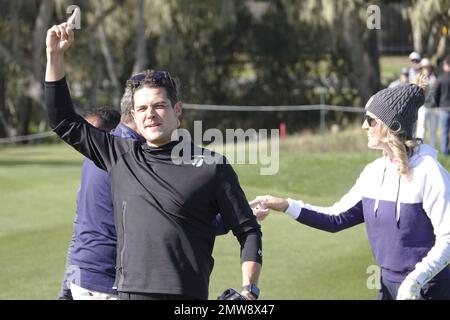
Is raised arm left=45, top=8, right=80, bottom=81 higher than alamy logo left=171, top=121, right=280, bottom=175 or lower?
higher

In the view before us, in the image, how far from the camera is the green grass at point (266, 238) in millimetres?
11211

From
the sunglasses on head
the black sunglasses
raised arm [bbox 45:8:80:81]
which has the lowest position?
the black sunglasses

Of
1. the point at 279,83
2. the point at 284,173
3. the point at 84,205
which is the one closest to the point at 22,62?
the point at 279,83

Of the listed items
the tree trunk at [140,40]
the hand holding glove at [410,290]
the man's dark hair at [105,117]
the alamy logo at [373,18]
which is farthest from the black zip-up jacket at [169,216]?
the tree trunk at [140,40]

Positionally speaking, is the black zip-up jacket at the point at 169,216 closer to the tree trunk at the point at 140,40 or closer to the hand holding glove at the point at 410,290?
the hand holding glove at the point at 410,290

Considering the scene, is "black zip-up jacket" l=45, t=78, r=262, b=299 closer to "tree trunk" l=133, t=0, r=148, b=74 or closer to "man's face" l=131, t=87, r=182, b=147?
"man's face" l=131, t=87, r=182, b=147

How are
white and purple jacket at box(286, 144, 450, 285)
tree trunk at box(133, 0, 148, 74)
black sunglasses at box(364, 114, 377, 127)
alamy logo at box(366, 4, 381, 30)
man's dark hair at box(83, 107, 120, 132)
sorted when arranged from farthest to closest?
1. tree trunk at box(133, 0, 148, 74)
2. alamy logo at box(366, 4, 381, 30)
3. man's dark hair at box(83, 107, 120, 132)
4. black sunglasses at box(364, 114, 377, 127)
5. white and purple jacket at box(286, 144, 450, 285)

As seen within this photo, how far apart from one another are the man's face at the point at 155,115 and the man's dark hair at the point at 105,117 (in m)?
2.21

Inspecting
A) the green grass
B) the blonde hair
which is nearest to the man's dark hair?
the blonde hair

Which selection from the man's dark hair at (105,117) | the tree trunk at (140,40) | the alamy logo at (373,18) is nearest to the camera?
the man's dark hair at (105,117)

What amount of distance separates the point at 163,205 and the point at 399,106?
140 centimetres

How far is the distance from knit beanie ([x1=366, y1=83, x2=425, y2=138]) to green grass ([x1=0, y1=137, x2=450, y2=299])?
5.29 meters

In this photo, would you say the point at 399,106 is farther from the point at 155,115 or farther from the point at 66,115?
the point at 66,115

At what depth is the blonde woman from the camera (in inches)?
207
